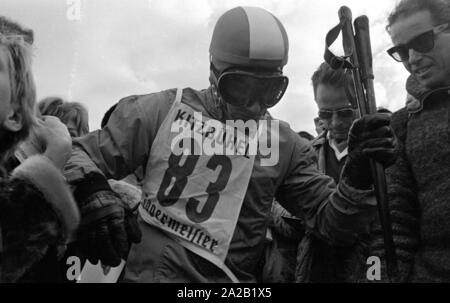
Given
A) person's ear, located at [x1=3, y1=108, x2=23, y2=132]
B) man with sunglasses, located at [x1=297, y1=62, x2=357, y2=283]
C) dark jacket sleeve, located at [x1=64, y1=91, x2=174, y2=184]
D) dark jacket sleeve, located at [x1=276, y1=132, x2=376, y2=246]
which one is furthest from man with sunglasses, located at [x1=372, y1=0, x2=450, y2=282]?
person's ear, located at [x1=3, y1=108, x2=23, y2=132]

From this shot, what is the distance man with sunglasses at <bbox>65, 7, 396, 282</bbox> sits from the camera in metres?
2.70

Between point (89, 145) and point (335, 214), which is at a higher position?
point (89, 145)

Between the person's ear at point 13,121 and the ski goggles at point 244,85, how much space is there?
1058 millimetres

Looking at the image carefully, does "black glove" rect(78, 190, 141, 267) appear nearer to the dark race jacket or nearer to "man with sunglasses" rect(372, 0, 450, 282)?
the dark race jacket

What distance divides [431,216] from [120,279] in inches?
58.2

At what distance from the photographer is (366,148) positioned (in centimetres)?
258

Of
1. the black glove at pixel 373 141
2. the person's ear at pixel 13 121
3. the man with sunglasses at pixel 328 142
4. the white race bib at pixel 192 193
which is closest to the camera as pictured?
the person's ear at pixel 13 121

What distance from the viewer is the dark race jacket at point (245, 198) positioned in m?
2.68

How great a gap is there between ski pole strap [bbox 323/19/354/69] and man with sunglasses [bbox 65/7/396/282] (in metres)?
0.28

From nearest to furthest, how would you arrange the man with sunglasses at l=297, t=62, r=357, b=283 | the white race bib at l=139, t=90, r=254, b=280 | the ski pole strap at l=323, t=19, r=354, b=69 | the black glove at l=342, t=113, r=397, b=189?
the black glove at l=342, t=113, r=397, b=189 → the ski pole strap at l=323, t=19, r=354, b=69 → the white race bib at l=139, t=90, r=254, b=280 → the man with sunglasses at l=297, t=62, r=357, b=283

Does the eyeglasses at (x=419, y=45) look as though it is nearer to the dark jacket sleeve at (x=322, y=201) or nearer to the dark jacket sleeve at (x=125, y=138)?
the dark jacket sleeve at (x=322, y=201)

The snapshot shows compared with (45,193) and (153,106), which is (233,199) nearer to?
(153,106)

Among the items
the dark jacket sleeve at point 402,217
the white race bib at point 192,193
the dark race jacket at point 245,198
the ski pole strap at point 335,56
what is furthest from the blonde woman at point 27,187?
the dark jacket sleeve at point 402,217
